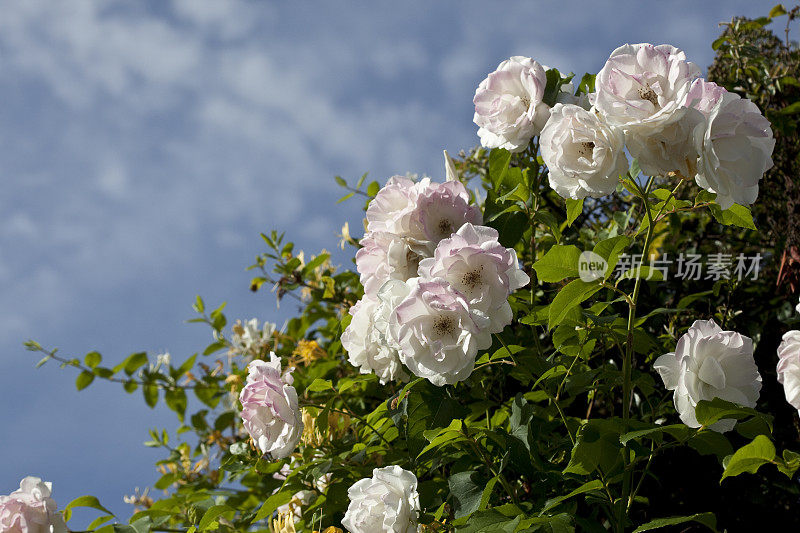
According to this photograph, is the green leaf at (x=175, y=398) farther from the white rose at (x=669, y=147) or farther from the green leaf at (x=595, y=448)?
the white rose at (x=669, y=147)

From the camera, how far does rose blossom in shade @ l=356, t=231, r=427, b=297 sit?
1.47 metres

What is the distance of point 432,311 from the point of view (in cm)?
130

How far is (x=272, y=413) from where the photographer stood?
1633mm

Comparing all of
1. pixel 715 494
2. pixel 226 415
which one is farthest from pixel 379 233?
pixel 226 415

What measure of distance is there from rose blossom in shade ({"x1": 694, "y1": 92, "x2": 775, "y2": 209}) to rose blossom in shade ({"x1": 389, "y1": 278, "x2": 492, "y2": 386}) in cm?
47

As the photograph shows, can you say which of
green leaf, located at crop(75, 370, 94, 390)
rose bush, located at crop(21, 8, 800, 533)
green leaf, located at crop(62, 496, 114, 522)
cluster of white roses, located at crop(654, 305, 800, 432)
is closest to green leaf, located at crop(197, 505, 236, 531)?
rose bush, located at crop(21, 8, 800, 533)

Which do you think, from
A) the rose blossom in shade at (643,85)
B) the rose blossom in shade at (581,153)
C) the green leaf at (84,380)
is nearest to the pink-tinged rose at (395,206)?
the rose blossom in shade at (581,153)

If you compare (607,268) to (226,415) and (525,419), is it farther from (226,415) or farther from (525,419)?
(226,415)

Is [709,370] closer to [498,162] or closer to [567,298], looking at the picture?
[567,298]

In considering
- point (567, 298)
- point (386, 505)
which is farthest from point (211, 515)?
point (567, 298)

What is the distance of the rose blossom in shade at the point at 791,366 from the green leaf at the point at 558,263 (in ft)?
1.22

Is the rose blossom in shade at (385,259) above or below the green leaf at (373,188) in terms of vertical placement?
below

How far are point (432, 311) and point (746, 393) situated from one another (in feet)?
2.20

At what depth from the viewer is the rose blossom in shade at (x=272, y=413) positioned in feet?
5.29
